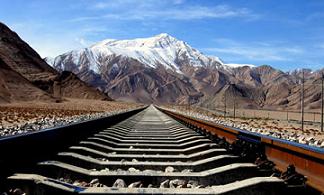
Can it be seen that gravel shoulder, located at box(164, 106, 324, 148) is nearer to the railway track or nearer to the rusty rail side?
the rusty rail side

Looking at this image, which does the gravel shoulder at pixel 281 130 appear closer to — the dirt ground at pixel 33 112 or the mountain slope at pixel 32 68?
the dirt ground at pixel 33 112

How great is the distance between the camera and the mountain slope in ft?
353

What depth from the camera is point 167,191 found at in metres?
3.63

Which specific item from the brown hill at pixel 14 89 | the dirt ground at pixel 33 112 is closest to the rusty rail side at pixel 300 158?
the dirt ground at pixel 33 112

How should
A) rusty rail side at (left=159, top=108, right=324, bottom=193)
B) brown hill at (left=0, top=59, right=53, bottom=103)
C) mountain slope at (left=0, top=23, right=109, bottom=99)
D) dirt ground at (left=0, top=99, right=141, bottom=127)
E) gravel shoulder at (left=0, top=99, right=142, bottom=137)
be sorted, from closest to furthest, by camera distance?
1. rusty rail side at (left=159, top=108, right=324, bottom=193)
2. gravel shoulder at (left=0, top=99, right=142, bottom=137)
3. dirt ground at (left=0, top=99, right=141, bottom=127)
4. brown hill at (left=0, top=59, right=53, bottom=103)
5. mountain slope at (left=0, top=23, right=109, bottom=99)

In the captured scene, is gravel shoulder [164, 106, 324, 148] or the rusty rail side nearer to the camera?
the rusty rail side

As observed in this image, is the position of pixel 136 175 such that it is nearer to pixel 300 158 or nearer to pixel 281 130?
pixel 300 158

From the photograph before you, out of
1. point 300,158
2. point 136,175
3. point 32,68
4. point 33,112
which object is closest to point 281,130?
point 33,112

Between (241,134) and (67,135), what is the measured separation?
281 cm

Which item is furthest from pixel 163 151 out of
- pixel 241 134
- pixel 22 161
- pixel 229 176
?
pixel 22 161

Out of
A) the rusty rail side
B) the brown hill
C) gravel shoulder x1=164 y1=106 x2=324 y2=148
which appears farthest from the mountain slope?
the rusty rail side

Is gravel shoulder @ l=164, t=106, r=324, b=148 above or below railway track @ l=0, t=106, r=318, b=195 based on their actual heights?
below

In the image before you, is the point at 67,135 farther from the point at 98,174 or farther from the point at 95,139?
the point at 98,174

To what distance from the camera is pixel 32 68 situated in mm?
114188
